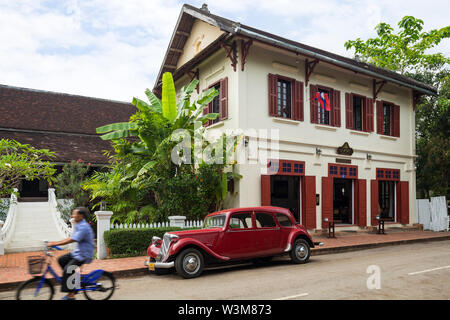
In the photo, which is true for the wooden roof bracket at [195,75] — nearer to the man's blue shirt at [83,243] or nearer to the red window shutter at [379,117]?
the red window shutter at [379,117]

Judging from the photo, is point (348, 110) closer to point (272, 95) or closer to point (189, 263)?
point (272, 95)

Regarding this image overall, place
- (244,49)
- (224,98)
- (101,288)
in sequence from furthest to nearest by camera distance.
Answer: (224,98)
(244,49)
(101,288)

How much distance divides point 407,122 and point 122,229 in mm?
16171

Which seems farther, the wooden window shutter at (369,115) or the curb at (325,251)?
the wooden window shutter at (369,115)

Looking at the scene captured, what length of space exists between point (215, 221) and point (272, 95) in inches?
278

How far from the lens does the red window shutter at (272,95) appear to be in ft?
48.4

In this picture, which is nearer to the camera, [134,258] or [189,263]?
[189,263]

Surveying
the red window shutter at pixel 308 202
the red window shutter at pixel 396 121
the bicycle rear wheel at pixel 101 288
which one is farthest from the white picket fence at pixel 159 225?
the red window shutter at pixel 396 121

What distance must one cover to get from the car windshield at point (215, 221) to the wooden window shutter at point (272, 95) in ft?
20.9

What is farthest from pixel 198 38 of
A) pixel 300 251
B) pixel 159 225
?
pixel 300 251

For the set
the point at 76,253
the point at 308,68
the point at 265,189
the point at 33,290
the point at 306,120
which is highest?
the point at 308,68

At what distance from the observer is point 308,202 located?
15.5 metres

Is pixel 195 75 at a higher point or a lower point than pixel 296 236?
higher
